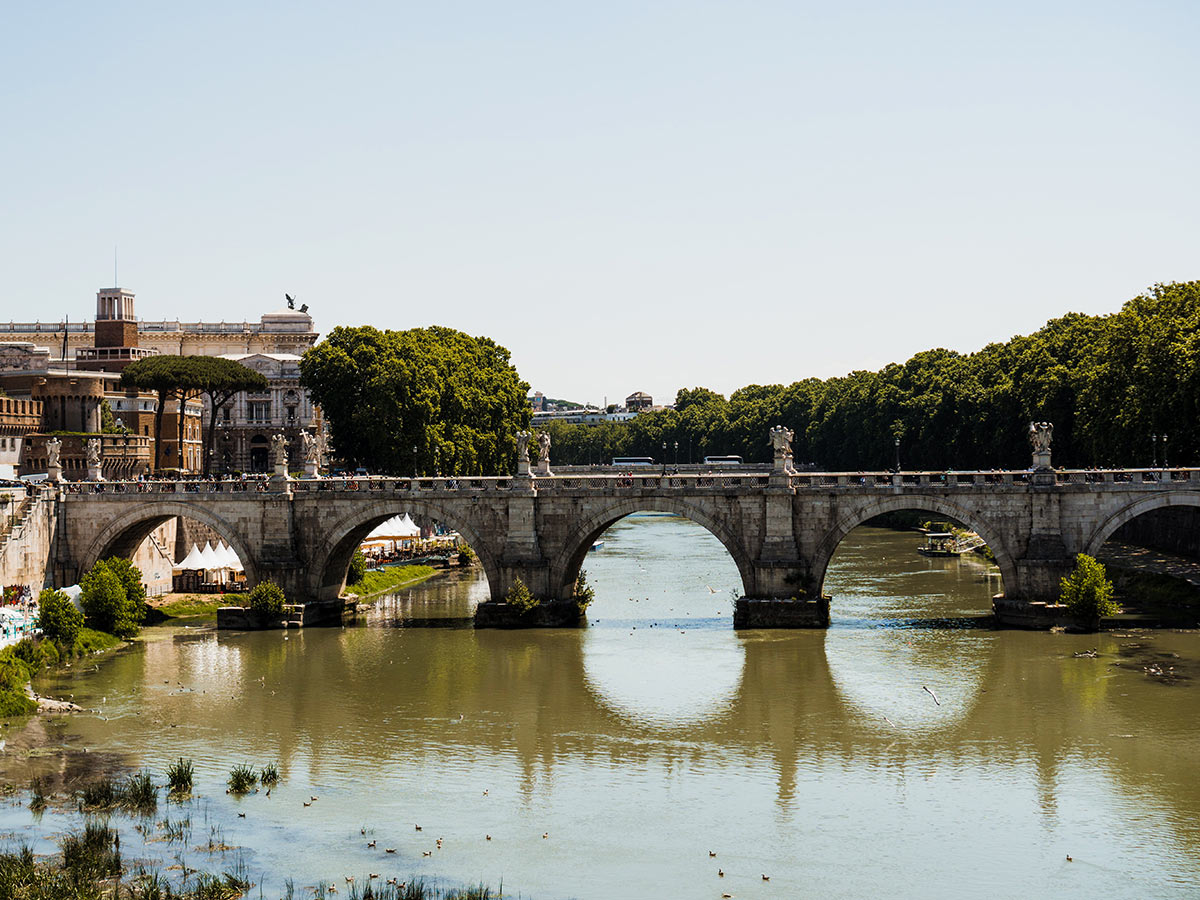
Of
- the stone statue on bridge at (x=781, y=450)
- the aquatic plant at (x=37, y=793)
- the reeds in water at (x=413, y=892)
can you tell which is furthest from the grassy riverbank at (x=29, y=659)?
the stone statue on bridge at (x=781, y=450)

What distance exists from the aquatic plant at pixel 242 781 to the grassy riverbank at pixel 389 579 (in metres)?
34.3

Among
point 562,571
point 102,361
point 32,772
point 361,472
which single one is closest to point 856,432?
point 361,472

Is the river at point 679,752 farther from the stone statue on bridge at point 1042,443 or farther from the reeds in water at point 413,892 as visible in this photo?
the stone statue on bridge at point 1042,443

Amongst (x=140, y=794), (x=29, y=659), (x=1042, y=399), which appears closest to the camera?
(x=140, y=794)

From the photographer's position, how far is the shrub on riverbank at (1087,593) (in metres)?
56.9

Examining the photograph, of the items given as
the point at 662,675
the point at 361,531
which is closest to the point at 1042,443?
the point at 662,675

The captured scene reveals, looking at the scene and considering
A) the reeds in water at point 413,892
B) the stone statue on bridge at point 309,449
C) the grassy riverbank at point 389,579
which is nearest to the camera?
the reeds in water at point 413,892

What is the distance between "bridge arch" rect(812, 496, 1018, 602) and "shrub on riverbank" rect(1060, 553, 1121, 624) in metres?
3.00

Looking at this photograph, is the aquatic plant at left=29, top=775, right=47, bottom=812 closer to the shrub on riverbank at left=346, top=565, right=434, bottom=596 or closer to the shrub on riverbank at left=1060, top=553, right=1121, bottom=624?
the shrub on riverbank at left=346, top=565, right=434, bottom=596

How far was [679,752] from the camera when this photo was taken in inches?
1690

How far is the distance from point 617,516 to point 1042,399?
36.2m

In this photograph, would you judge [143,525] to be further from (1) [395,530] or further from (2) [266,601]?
(1) [395,530]

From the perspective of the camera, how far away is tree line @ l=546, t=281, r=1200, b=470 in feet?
225

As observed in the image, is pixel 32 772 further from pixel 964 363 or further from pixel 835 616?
pixel 964 363
